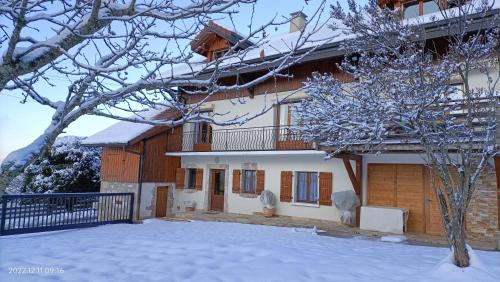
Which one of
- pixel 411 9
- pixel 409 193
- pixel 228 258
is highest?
Result: pixel 411 9

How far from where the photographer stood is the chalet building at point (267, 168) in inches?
404

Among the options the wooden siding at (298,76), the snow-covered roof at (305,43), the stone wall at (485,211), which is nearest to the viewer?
the snow-covered roof at (305,43)

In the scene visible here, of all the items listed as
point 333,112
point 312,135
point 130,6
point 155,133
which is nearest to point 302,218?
point 312,135

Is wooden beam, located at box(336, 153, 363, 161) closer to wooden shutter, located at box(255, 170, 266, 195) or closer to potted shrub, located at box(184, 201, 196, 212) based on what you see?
wooden shutter, located at box(255, 170, 266, 195)

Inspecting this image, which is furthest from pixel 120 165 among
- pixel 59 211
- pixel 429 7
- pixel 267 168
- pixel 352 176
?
pixel 429 7

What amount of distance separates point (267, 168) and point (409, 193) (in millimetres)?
4981

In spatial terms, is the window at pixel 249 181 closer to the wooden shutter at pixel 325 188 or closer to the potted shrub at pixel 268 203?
the potted shrub at pixel 268 203

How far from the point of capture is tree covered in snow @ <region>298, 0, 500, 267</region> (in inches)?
213

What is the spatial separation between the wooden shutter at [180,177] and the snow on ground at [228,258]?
6.09m

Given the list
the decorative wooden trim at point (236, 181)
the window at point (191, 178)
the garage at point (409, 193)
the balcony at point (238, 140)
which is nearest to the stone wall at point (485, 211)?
the garage at point (409, 193)

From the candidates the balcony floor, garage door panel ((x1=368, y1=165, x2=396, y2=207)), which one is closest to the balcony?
the balcony floor

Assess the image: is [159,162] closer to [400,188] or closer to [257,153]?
[257,153]

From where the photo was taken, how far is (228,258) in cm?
626

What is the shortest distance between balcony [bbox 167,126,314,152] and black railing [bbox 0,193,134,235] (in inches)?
133
